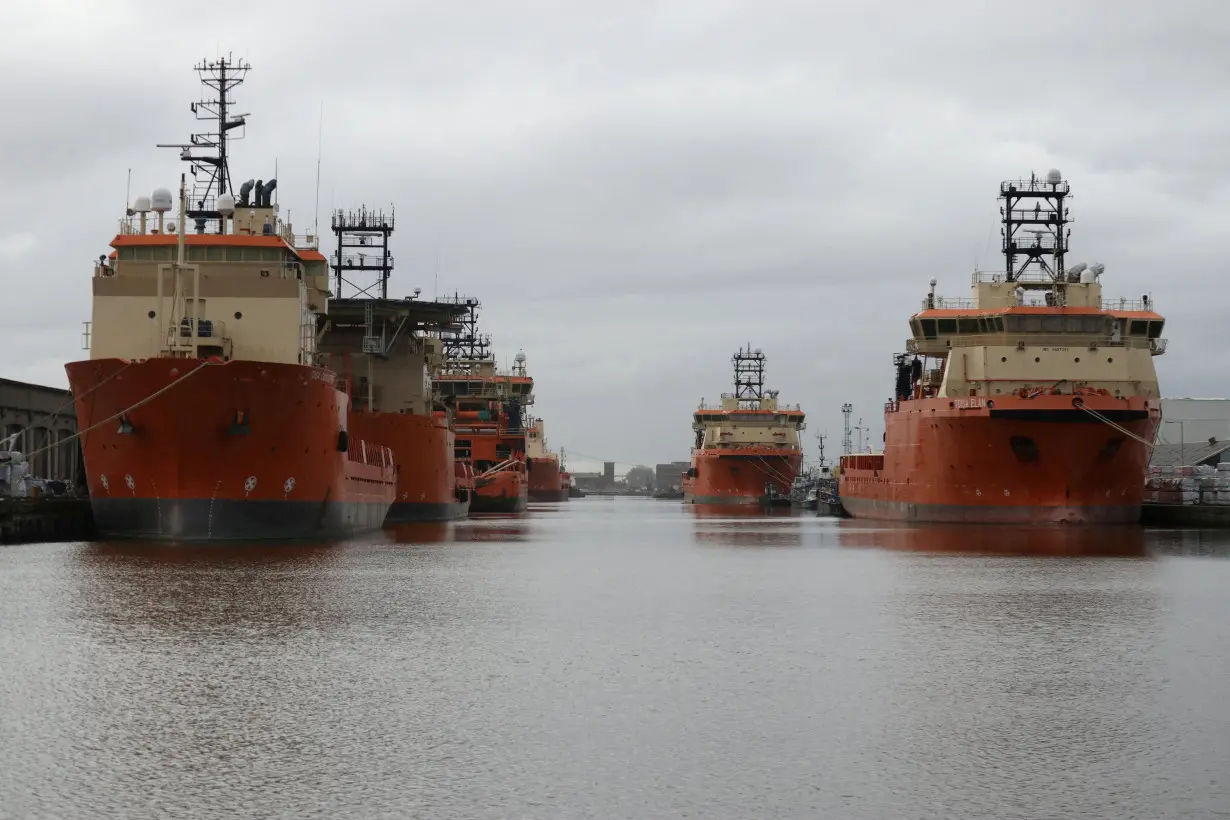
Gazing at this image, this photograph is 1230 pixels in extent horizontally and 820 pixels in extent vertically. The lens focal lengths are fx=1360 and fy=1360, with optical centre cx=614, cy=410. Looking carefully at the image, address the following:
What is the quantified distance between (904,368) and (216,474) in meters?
36.1

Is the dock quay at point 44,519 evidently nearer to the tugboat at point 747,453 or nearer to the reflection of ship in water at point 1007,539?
the reflection of ship in water at point 1007,539

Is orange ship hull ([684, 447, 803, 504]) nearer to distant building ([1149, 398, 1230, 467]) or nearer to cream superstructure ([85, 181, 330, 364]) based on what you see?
distant building ([1149, 398, 1230, 467])

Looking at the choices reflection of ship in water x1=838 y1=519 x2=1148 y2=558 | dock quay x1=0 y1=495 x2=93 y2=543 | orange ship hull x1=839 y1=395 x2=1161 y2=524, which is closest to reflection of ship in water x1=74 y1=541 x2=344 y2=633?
dock quay x1=0 y1=495 x2=93 y2=543

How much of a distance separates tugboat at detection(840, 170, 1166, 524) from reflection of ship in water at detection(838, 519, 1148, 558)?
137 cm

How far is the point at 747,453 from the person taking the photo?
94062 millimetres

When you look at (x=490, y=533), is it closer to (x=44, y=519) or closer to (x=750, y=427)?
(x=44, y=519)

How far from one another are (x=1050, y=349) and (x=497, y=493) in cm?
→ 3266

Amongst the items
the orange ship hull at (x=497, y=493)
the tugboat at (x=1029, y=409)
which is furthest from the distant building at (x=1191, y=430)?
the orange ship hull at (x=497, y=493)

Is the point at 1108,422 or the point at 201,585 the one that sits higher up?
the point at 1108,422

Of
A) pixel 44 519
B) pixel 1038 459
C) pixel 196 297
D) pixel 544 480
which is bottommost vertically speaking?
pixel 44 519

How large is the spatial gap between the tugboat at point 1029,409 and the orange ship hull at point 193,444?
21.8 meters

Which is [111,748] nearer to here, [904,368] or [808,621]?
[808,621]

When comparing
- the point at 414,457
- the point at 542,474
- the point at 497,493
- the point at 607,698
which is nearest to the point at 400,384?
the point at 414,457

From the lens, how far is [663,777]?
7.75 metres
